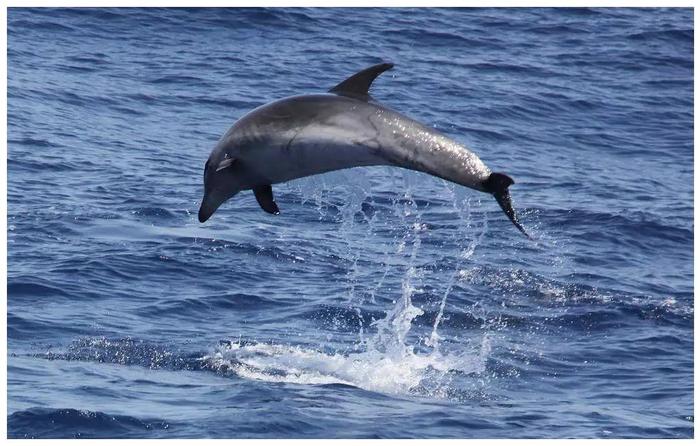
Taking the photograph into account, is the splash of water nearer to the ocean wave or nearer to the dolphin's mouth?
Answer: the ocean wave

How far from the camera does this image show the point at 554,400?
15.8 metres

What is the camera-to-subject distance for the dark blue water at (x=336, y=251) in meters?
15.0

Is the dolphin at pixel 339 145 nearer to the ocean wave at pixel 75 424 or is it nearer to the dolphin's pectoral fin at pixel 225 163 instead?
the dolphin's pectoral fin at pixel 225 163

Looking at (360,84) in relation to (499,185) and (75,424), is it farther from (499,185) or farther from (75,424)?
(75,424)

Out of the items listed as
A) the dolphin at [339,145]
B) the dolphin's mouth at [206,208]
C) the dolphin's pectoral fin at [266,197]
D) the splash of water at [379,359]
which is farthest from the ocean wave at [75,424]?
the dolphin at [339,145]

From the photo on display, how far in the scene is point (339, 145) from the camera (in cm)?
972

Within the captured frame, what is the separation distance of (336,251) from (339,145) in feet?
39.8

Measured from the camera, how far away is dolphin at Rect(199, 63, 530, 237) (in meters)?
9.53

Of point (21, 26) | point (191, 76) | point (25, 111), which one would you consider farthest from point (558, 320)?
point (21, 26)

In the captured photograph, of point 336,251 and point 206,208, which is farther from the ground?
point 206,208

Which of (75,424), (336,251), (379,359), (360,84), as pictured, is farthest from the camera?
(336,251)

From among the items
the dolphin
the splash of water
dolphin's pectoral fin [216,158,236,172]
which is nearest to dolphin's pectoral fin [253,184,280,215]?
the dolphin

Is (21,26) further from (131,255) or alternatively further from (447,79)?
(131,255)

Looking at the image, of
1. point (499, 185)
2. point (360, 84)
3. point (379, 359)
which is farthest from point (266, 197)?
point (379, 359)
